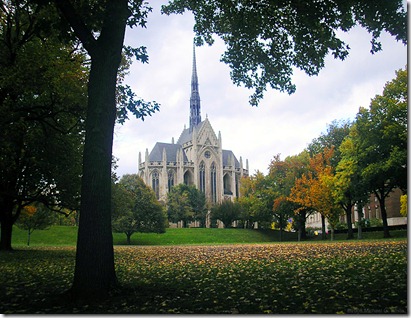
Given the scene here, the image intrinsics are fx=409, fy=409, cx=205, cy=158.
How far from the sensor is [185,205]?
64188mm

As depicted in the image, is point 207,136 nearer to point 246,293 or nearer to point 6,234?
point 6,234

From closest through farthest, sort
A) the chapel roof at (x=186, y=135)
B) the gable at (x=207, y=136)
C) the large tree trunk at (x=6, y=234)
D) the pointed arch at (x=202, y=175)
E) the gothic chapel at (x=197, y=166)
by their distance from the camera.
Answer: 1. the large tree trunk at (x=6, y=234)
2. the gothic chapel at (x=197, y=166)
3. the pointed arch at (x=202, y=175)
4. the gable at (x=207, y=136)
5. the chapel roof at (x=186, y=135)

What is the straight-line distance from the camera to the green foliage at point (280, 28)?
8391mm

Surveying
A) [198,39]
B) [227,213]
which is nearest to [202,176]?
[227,213]

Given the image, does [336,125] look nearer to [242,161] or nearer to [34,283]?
[34,283]

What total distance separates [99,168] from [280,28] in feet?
19.6

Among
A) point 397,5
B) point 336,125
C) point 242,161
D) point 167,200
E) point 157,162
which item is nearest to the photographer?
point 397,5

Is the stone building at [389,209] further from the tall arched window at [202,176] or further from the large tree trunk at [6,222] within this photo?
the tall arched window at [202,176]

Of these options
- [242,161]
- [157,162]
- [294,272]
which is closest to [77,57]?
[294,272]

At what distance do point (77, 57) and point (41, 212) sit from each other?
18376 millimetres

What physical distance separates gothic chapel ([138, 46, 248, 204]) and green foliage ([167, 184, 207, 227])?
18.6 m

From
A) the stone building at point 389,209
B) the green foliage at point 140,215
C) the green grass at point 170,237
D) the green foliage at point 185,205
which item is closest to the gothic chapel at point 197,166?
the green foliage at point 185,205

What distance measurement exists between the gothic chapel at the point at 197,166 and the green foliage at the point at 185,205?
732 inches

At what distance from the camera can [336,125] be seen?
4803cm
